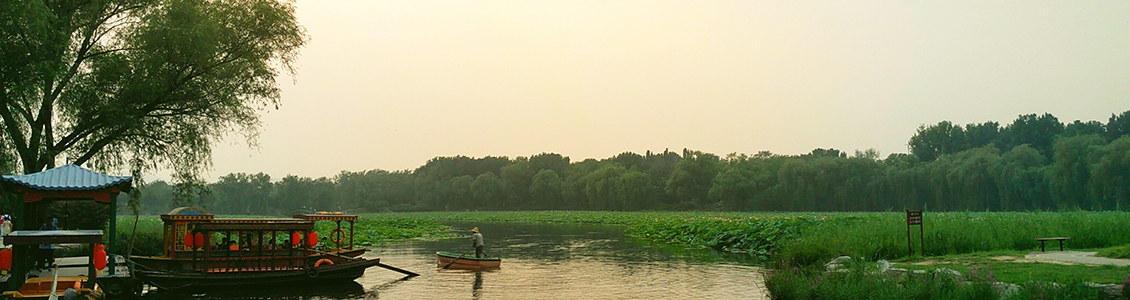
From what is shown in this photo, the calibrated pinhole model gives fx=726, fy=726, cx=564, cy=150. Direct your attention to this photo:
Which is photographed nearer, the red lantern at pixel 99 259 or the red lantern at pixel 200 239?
the red lantern at pixel 99 259

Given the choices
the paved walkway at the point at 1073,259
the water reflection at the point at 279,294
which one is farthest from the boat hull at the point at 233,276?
the paved walkway at the point at 1073,259

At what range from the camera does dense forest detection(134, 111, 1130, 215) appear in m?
69.8

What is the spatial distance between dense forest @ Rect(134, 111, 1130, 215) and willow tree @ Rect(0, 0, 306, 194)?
2.20 metres

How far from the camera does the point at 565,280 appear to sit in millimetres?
21594

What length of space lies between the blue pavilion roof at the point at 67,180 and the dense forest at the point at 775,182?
8.97 meters

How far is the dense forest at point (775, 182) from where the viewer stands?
69750 millimetres

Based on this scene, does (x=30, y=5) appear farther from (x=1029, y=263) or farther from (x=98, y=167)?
(x=1029, y=263)

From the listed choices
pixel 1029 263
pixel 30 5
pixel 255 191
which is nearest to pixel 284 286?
pixel 30 5

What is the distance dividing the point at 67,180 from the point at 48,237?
5.51ft

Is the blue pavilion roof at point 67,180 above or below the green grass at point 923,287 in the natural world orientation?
above

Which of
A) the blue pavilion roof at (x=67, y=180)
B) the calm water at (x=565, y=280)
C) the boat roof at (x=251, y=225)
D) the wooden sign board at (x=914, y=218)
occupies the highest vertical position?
the blue pavilion roof at (x=67, y=180)

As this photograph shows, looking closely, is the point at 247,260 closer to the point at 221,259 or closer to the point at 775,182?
the point at 221,259

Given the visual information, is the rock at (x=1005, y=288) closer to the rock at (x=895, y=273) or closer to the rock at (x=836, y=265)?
the rock at (x=895, y=273)

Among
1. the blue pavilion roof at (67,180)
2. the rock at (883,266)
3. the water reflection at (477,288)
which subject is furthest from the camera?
the water reflection at (477,288)
